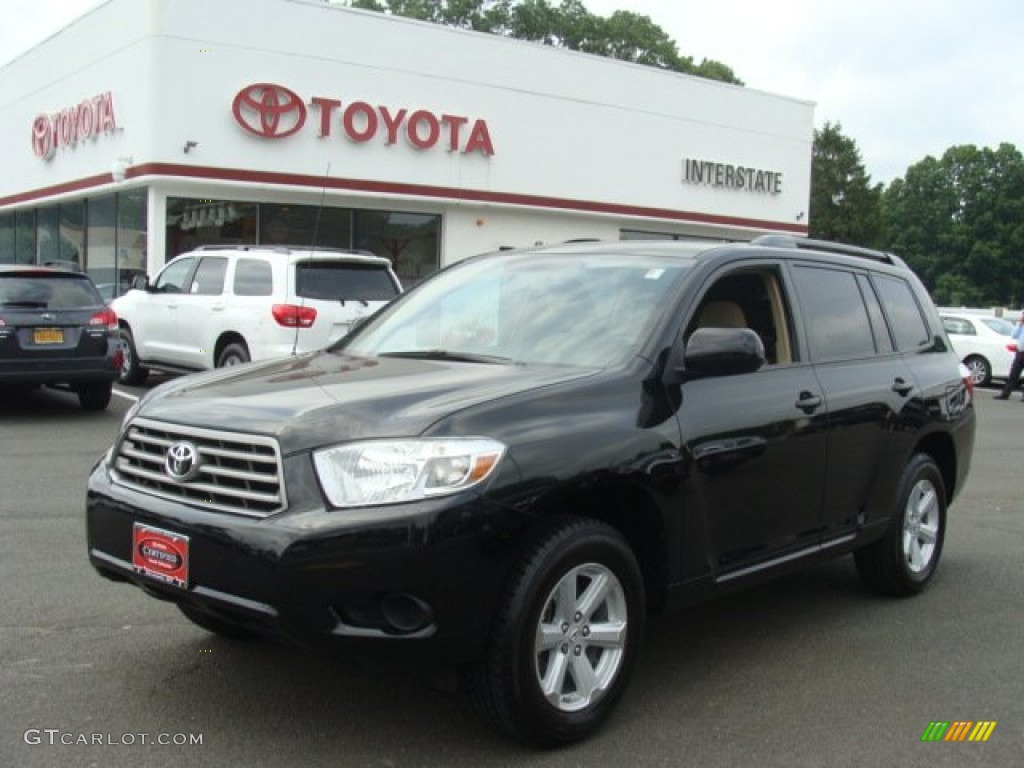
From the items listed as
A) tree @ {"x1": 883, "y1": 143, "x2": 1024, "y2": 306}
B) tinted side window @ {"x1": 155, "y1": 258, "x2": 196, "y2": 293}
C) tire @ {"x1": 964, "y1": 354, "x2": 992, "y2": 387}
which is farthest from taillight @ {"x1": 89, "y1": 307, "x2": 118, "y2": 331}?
tree @ {"x1": 883, "y1": 143, "x2": 1024, "y2": 306}

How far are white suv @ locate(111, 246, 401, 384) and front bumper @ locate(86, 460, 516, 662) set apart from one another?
723cm

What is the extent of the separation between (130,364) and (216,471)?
36.9ft

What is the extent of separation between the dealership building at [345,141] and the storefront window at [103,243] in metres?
0.07

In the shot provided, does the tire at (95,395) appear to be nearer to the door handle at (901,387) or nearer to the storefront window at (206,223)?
the storefront window at (206,223)

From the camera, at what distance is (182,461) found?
350 cm

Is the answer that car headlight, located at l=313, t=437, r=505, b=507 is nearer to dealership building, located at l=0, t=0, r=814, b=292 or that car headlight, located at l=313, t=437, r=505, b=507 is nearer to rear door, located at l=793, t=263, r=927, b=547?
rear door, located at l=793, t=263, r=927, b=547

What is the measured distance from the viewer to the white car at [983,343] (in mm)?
21203

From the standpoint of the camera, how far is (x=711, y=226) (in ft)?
83.1

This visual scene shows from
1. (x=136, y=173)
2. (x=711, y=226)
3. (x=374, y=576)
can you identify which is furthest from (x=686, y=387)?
(x=711, y=226)

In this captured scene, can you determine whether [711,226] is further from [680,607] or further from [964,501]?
[680,607]

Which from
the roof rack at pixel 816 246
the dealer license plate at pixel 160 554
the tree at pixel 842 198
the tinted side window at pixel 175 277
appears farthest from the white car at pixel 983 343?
the tree at pixel 842 198

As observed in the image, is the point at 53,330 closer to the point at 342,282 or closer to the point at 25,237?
the point at 342,282

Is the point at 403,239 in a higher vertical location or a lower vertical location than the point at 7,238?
higher

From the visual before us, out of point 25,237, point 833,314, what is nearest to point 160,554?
point 833,314
